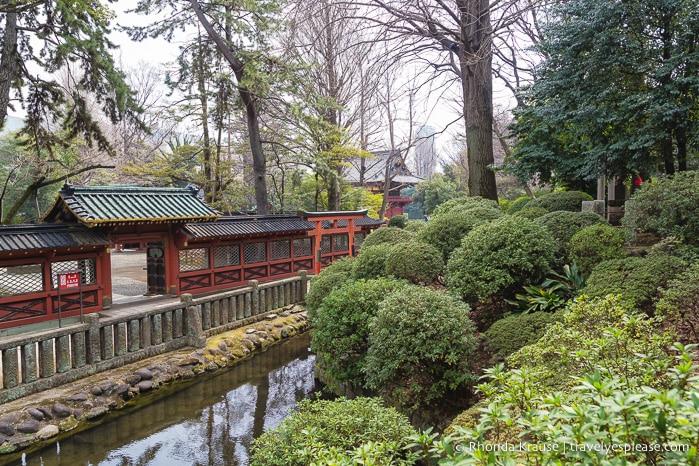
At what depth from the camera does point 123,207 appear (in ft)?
36.5

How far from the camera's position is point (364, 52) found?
8461 mm

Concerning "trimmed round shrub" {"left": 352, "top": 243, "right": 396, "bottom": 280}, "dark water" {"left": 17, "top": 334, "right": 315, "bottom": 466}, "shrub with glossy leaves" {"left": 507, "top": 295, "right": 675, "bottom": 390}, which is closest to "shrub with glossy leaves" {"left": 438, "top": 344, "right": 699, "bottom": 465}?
"shrub with glossy leaves" {"left": 507, "top": 295, "right": 675, "bottom": 390}

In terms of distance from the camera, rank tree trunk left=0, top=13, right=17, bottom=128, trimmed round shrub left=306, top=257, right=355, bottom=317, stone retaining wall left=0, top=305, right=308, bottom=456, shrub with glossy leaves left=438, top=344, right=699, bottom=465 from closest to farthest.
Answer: shrub with glossy leaves left=438, top=344, right=699, bottom=465
stone retaining wall left=0, top=305, right=308, bottom=456
trimmed round shrub left=306, top=257, right=355, bottom=317
tree trunk left=0, top=13, right=17, bottom=128

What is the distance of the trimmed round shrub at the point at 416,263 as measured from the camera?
24.3 feet

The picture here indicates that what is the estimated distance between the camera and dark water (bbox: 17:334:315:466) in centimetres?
625

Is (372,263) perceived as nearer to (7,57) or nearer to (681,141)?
(681,141)

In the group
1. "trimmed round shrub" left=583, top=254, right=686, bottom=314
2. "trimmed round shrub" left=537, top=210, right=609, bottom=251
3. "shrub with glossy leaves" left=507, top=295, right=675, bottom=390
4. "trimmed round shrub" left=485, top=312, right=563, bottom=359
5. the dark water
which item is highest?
"trimmed round shrub" left=537, top=210, right=609, bottom=251

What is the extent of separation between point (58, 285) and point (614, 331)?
9894 millimetres

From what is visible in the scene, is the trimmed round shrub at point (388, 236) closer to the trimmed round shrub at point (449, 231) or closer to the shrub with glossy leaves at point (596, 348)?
the trimmed round shrub at point (449, 231)

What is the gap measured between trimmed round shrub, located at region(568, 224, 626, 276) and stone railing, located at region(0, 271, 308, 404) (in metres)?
7.52

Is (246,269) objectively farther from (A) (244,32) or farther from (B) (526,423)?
(B) (526,423)

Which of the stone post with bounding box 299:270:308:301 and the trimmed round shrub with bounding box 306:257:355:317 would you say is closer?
the trimmed round shrub with bounding box 306:257:355:317

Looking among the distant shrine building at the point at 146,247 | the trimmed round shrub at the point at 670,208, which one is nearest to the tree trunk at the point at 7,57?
the distant shrine building at the point at 146,247

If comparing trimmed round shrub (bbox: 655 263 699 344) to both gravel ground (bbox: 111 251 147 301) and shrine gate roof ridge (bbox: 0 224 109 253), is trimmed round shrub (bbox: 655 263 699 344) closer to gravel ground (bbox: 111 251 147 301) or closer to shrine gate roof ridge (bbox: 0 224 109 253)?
shrine gate roof ridge (bbox: 0 224 109 253)
